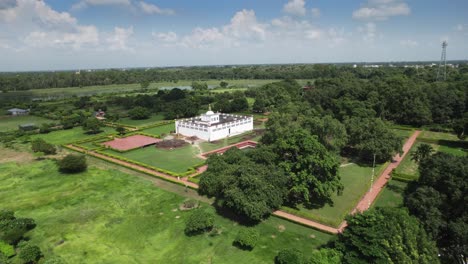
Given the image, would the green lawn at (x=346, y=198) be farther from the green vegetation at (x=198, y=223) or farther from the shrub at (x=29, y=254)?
the shrub at (x=29, y=254)

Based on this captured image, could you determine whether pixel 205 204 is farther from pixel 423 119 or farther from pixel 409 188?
pixel 423 119

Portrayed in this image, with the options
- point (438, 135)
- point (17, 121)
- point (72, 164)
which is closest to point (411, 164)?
point (438, 135)

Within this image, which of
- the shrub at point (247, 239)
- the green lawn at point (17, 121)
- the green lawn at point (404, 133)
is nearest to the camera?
the shrub at point (247, 239)

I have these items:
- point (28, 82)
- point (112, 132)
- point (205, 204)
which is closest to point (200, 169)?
point (205, 204)

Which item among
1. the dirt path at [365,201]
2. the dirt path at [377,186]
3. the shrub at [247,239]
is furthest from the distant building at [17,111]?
the dirt path at [377,186]

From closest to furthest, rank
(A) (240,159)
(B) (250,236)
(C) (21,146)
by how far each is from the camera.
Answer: (B) (250,236), (A) (240,159), (C) (21,146)

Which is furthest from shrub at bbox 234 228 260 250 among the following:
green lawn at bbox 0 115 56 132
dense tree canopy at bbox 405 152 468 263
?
green lawn at bbox 0 115 56 132
